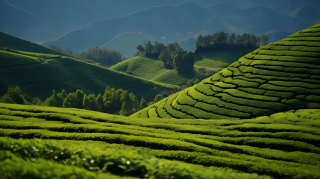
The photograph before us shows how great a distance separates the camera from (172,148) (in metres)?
17.1

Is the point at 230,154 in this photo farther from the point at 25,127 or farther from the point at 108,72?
the point at 108,72

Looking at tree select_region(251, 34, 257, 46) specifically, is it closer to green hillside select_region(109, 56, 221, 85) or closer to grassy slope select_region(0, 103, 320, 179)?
green hillside select_region(109, 56, 221, 85)

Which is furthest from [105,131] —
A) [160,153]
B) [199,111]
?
[199,111]

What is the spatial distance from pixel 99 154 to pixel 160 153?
8599 mm

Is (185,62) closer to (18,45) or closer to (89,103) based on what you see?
(89,103)

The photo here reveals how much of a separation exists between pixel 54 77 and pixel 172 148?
115m

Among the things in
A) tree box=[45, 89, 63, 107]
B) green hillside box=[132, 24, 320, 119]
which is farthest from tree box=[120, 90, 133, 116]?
green hillside box=[132, 24, 320, 119]

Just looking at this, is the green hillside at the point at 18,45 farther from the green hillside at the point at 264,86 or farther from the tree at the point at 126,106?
the green hillside at the point at 264,86

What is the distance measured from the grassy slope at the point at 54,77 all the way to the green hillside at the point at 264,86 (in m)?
77.1

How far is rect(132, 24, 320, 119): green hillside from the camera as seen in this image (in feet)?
114

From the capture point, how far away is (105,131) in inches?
800

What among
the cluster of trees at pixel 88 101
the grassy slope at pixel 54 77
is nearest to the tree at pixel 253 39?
the grassy slope at pixel 54 77

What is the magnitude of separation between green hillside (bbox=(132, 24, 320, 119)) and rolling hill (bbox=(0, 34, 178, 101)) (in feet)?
253

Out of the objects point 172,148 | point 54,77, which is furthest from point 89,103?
point 172,148
